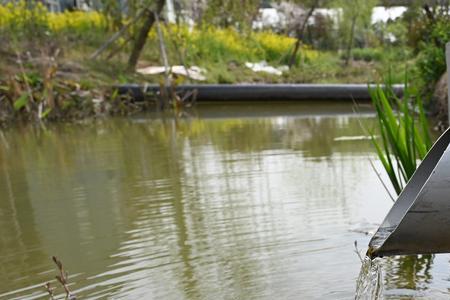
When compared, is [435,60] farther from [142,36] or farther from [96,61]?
[96,61]

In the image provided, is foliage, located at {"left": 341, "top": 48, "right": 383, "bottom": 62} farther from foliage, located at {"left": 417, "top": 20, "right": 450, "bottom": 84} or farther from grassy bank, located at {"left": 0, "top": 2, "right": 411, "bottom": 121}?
foliage, located at {"left": 417, "top": 20, "right": 450, "bottom": 84}

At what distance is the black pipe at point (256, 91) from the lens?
13.4 m

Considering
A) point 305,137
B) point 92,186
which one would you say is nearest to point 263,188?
point 92,186

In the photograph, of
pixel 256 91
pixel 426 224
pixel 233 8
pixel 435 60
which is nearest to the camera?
pixel 426 224

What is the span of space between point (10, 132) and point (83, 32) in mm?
7634

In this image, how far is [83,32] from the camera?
17.5 metres

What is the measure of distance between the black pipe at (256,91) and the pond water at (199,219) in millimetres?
4903

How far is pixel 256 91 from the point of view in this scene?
1374cm

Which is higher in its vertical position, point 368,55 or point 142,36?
point 142,36

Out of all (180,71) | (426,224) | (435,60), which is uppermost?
(426,224)

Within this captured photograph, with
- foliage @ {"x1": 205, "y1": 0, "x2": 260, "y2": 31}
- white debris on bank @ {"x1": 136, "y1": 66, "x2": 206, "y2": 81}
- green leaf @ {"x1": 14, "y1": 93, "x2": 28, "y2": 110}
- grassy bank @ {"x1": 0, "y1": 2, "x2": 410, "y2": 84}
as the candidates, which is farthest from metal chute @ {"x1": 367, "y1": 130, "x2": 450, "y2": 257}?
foliage @ {"x1": 205, "y1": 0, "x2": 260, "y2": 31}

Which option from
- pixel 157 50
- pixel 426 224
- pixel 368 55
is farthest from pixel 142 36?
pixel 426 224

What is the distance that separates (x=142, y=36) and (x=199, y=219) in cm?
1092

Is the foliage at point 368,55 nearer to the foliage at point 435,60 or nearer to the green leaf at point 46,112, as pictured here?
the green leaf at point 46,112
